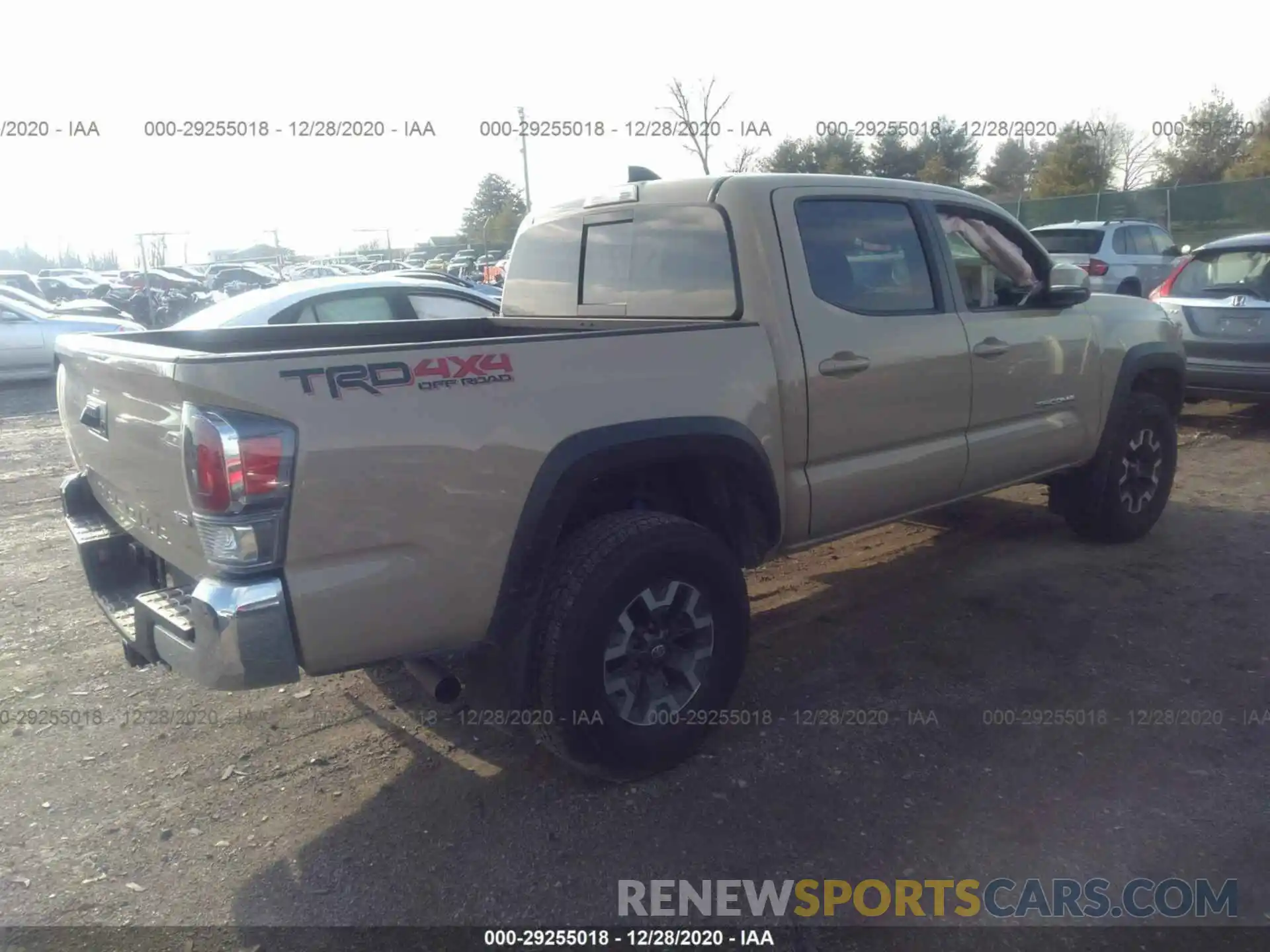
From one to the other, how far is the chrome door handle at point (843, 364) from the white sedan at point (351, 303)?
426 centimetres

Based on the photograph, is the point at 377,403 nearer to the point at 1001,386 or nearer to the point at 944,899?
the point at 944,899

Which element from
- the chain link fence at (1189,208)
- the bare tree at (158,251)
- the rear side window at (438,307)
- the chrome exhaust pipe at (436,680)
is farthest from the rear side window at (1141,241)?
the bare tree at (158,251)

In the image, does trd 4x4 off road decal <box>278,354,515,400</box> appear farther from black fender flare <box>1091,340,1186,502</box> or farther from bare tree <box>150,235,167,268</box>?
bare tree <box>150,235,167,268</box>

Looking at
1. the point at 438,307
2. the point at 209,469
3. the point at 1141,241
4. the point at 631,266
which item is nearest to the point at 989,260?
the point at 631,266

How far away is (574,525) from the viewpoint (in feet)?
11.3

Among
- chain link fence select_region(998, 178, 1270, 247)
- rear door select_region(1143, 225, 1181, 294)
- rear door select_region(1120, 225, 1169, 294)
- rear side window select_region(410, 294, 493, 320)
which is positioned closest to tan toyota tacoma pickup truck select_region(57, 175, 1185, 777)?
rear side window select_region(410, 294, 493, 320)

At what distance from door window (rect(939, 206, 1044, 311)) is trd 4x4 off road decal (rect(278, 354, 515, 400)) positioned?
255 cm

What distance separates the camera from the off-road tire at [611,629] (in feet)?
10.2

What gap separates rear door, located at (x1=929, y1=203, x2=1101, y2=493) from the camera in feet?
14.9

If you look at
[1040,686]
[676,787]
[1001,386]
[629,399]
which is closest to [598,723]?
[676,787]

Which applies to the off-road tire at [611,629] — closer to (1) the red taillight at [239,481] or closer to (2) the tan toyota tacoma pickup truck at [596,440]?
(2) the tan toyota tacoma pickup truck at [596,440]

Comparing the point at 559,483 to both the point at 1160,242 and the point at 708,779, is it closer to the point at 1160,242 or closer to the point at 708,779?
the point at 708,779

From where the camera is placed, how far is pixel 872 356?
3988 mm

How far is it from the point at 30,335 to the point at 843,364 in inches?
511
